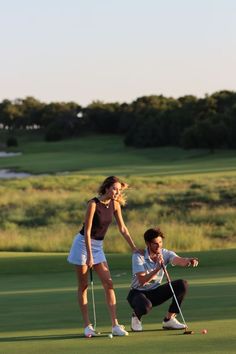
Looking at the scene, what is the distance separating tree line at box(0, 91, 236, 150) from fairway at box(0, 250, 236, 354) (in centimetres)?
6996

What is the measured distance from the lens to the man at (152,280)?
8852 mm

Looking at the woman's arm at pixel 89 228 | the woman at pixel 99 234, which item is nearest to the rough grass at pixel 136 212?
the woman at pixel 99 234

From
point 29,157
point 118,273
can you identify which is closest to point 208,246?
point 118,273

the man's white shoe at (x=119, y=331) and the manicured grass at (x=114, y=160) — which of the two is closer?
the man's white shoe at (x=119, y=331)

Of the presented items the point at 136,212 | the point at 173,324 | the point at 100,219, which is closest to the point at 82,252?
the point at 100,219

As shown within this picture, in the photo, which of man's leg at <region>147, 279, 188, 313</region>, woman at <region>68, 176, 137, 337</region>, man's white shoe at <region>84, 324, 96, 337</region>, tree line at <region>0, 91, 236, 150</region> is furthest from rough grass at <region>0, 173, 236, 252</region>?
tree line at <region>0, 91, 236, 150</region>

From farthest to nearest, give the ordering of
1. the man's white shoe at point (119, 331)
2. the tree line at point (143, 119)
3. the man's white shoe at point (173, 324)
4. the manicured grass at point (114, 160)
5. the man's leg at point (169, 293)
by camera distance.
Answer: the tree line at point (143, 119) < the manicured grass at point (114, 160) < the man's leg at point (169, 293) < the man's white shoe at point (173, 324) < the man's white shoe at point (119, 331)

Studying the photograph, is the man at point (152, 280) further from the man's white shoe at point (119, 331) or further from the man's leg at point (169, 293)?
the man's white shoe at point (119, 331)

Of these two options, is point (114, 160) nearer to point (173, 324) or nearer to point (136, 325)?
point (136, 325)

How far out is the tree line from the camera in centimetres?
8794

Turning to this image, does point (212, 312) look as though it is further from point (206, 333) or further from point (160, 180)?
point (160, 180)

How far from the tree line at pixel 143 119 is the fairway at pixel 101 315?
2754 inches

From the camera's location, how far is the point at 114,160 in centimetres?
A: 8331

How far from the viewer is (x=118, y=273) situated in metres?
15.8
